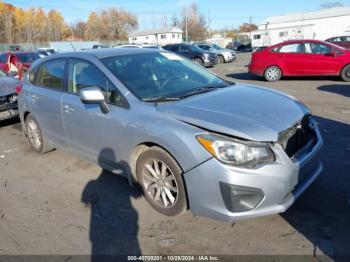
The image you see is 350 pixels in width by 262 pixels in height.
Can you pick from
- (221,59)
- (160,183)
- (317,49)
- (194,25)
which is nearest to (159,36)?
(194,25)

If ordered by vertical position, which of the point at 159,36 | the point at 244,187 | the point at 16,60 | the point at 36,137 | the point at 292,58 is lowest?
the point at 36,137

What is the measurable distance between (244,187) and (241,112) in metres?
0.74

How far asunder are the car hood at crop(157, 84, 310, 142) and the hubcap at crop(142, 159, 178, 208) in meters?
0.57

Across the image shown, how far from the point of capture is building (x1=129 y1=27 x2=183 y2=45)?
→ 7569 centimetres

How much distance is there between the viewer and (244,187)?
2.79 meters

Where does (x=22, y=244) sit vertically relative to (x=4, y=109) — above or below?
below

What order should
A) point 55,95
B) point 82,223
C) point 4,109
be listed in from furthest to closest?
1. point 4,109
2. point 55,95
3. point 82,223

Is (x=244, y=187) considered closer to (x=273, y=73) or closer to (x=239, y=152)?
(x=239, y=152)

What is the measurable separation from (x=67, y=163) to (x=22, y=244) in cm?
206

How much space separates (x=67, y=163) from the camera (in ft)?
16.8

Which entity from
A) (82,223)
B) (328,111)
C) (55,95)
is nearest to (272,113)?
(82,223)

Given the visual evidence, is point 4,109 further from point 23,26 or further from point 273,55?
point 23,26

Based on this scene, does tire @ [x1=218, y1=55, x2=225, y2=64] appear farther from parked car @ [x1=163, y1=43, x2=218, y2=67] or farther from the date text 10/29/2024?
the date text 10/29/2024

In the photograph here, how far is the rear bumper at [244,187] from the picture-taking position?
2783 millimetres
